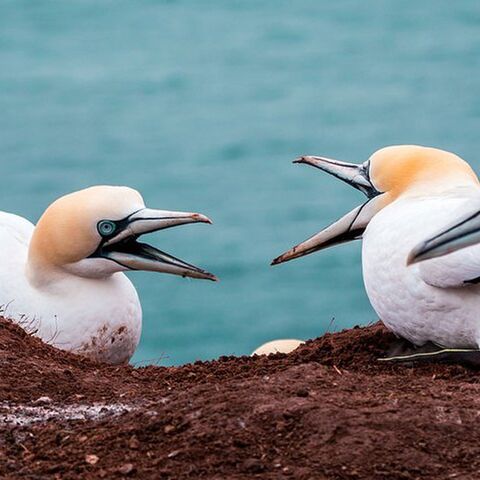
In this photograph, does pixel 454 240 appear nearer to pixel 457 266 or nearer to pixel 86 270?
pixel 457 266

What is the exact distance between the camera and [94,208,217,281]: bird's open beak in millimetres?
7238

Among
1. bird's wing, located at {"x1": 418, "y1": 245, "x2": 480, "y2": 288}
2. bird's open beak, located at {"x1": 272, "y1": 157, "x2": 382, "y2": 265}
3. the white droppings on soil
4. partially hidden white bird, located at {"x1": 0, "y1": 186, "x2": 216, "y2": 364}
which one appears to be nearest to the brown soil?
the white droppings on soil

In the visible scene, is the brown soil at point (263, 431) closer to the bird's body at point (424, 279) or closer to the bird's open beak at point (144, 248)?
the bird's body at point (424, 279)

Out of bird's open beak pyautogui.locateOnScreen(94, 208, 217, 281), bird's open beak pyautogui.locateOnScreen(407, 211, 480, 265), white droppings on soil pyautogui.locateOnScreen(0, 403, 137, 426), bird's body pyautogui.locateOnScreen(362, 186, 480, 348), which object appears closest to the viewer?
white droppings on soil pyautogui.locateOnScreen(0, 403, 137, 426)

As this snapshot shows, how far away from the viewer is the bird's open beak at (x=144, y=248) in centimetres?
724

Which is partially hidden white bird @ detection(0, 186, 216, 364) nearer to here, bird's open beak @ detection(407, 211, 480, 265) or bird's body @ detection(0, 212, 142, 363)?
bird's body @ detection(0, 212, 142, 363)

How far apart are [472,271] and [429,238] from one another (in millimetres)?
219

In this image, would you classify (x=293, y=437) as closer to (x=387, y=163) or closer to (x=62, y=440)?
(x=62, y=440)

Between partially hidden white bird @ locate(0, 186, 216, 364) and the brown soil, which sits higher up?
the brown soil

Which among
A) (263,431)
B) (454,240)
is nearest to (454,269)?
(454,240)

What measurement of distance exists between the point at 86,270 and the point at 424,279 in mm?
2270

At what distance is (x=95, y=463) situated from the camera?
177 inches

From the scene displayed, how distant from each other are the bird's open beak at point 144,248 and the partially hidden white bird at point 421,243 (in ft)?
2.41

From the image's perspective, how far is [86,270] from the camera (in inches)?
303
